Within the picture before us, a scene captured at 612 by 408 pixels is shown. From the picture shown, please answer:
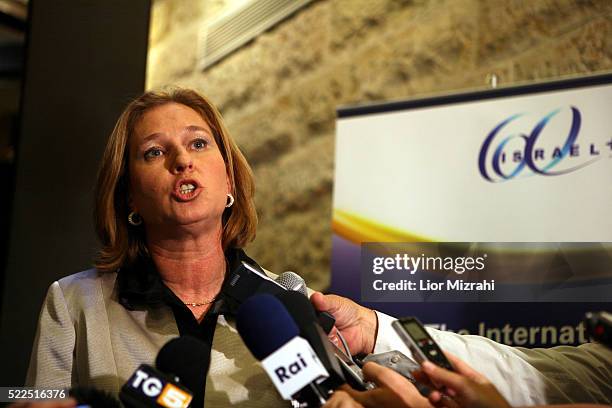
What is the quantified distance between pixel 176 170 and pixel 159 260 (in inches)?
8.8

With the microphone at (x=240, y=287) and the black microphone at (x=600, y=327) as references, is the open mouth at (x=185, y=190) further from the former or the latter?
the black microphone at (x=600, y=327)

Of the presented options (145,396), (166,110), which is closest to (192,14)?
(166,110)

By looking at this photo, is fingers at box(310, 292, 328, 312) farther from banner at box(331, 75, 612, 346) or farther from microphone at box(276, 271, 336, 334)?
banner at box(331, 75, 612, 346)

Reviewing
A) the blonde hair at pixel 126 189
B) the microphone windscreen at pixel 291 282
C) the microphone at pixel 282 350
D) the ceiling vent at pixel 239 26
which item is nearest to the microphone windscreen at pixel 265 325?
the microphone at pixel 282 350

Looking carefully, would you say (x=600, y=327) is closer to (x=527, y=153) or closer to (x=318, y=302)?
(x=318, y=302)

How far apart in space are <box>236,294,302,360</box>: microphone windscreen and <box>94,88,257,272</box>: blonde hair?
0.68 metres

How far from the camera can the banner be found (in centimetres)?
199

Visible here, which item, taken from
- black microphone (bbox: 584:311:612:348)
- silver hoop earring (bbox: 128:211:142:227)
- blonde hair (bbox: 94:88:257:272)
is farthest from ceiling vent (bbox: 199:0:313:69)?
black microphone (bbox: 584:311:612:348)

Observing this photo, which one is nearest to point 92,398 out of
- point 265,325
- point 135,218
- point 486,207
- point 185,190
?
point 265,325

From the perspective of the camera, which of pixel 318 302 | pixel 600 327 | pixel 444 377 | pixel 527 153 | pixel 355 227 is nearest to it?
pixel 600 327

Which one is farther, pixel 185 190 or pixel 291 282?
pixel 185 190

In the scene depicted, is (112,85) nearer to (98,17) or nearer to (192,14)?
(98,17)

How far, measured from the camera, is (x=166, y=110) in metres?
1.92

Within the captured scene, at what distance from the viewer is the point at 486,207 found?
2.74 metres
